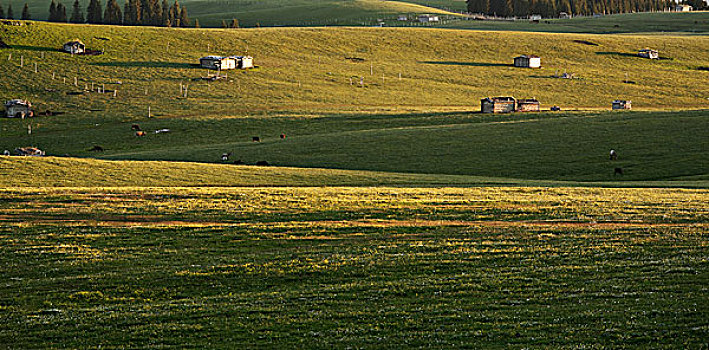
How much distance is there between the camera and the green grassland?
64.8 feet

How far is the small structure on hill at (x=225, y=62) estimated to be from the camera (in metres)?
121

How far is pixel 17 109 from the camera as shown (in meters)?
94.5

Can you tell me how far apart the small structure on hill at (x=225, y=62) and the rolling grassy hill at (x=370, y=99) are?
198 centimetres

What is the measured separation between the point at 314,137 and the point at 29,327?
59169 mm

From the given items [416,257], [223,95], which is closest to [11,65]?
[223,95]

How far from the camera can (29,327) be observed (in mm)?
20688

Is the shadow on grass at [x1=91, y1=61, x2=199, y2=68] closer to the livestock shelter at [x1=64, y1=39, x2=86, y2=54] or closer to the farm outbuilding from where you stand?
the farm outbuilding

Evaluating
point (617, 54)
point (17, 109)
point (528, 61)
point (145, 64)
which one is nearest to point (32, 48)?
→ point (145, 64)

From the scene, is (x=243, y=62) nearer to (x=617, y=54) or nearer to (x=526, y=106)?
(x=526, y=106)

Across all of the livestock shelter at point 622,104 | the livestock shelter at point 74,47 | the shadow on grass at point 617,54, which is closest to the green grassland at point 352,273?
the livestock shelter at point 622,104

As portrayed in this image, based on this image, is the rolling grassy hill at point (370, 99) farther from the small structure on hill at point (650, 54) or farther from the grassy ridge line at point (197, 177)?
the grassy ridge line at point (197, 177)

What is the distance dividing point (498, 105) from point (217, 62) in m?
46.6

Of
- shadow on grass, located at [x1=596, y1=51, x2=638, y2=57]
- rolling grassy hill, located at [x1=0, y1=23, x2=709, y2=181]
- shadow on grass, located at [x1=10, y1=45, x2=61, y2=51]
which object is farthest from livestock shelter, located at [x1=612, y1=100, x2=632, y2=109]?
shadow on grass, located at [x1=10, y1=45, x2=61, y2=51]

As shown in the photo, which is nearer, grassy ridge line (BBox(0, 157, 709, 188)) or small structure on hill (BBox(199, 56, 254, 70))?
grassy ridge line (BBox(0, 157, 709, 188))
